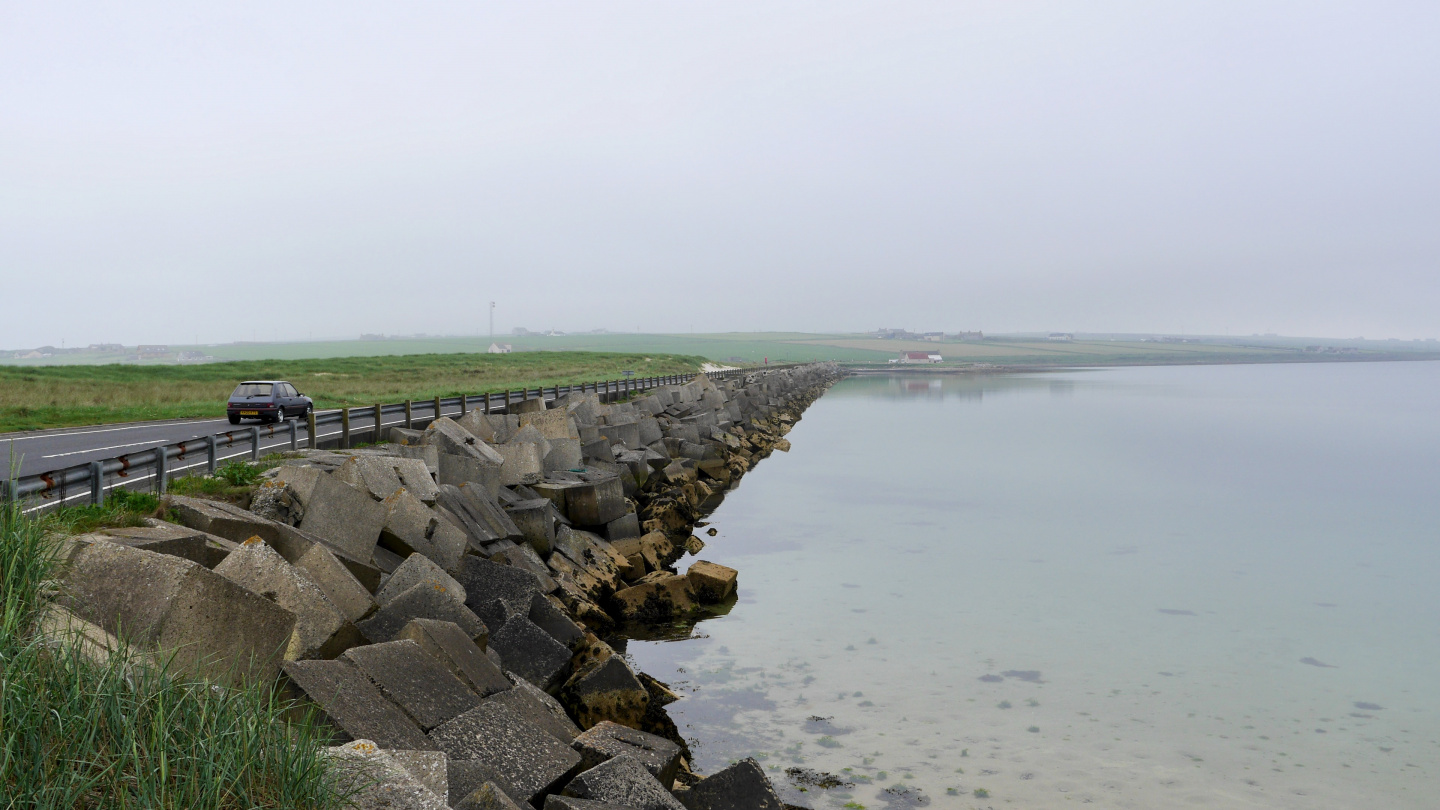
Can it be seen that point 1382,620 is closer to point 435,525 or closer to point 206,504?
point 435,525

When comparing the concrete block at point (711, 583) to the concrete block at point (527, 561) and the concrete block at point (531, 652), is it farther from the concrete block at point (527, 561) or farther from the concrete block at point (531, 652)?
the concrete block at point (531, 652)

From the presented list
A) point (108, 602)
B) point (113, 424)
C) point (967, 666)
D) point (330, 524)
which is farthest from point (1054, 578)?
point (113, 424)

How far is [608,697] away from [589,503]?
26.8 feet

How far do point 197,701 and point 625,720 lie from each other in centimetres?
521

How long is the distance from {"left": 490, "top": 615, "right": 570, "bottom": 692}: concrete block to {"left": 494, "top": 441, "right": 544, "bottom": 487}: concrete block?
760 cm

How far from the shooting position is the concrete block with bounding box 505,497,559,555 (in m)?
14.5

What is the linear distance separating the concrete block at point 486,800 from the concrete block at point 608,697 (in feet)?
12.4

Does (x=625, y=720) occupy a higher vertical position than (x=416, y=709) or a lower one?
lower

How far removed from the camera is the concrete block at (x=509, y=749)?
6.29 m

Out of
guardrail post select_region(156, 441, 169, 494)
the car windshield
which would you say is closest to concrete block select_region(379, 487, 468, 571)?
guardrail post select_region(156, 441, 169, 494)

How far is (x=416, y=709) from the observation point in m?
6.71

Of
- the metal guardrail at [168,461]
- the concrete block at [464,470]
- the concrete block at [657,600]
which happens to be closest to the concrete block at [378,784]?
the metal guardrail at [168,461]

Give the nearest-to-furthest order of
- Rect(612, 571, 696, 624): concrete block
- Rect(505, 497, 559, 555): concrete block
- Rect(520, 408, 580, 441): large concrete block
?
Rect(612, 571, 696, 624): concrete block, Rect(505, 497, 559, 555): concrete block, Rect(520, 408, 580, 441): large concrete block

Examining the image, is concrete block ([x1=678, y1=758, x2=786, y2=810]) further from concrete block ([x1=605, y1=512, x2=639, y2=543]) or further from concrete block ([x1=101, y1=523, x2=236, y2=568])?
concrete block ([x1=605, y1=512, x2=639, y2=543])
